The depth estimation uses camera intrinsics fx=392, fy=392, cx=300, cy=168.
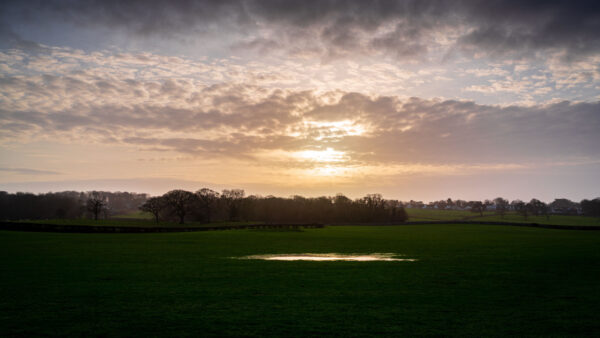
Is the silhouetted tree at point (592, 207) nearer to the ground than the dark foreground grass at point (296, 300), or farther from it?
farther from it

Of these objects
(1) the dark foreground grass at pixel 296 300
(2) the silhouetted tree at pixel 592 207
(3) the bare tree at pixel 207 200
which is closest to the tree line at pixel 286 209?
(3) the bare tree at pixel 207 200

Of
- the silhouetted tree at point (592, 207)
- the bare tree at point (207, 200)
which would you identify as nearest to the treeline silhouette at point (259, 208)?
the bare tree at point (207, 200)

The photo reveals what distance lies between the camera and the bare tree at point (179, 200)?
128 meters

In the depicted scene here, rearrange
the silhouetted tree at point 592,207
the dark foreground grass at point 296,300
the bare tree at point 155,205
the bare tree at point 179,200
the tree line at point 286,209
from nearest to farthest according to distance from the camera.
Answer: the dark foreground grass at point 296,300 < the bare tree at point 179,200 < the bare tree at point 155,205 < the tree line at point 286,209 < the silhouetted tree at point 592,207

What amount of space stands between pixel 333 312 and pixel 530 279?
35.4 feet

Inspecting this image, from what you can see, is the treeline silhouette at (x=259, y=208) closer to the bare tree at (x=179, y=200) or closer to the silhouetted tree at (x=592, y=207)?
the bare tree at (x=179, y=200)

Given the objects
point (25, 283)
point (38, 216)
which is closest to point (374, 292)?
point (25, 283)

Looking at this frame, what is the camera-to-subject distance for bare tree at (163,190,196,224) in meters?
128

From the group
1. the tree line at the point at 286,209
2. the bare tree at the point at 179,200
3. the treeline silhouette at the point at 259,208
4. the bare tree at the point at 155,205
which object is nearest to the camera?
the bare tree at the point at 179,200

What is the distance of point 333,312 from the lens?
36.2 feet

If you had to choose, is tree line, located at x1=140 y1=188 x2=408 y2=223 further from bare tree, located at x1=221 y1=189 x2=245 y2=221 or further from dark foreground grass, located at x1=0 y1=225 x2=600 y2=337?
dark foreground grass, located at x1=0 y1=225 x2=600 y2=337

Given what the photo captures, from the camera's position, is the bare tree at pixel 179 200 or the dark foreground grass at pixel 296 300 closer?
the dark foreground grass at pixel 296 300

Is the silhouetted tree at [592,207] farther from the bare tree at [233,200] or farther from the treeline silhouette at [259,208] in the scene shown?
the bare tree at [233,200]

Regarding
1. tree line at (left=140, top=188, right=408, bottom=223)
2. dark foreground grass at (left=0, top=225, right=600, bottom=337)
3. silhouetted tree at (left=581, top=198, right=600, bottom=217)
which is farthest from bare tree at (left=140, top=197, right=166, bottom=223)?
silhouetted tree at (left=581, top=198, right=600, bottom=217)
